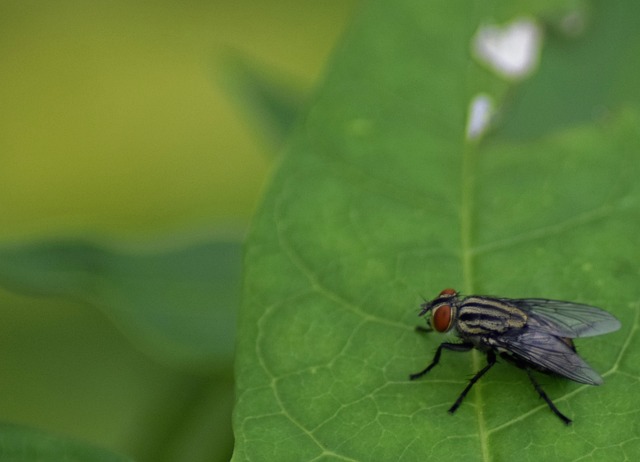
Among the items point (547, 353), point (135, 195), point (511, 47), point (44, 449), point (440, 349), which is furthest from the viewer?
point (135, 195)

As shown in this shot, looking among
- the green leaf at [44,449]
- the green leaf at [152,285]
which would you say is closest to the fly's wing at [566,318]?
the green leaf at [44,449]

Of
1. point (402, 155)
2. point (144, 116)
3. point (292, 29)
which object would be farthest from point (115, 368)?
point (292, 29)

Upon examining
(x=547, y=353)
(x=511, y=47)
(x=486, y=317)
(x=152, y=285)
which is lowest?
(x=152, y=285)

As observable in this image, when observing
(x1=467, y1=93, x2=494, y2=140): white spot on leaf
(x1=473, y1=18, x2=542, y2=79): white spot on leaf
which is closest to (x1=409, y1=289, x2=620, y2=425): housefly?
(x1=467, y1=93, x2=494, y2=140): white spot on leaf

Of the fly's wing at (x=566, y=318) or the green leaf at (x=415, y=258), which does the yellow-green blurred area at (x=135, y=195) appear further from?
the fly's wing at (x=566, y=318)

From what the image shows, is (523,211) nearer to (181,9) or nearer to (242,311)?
(242,311)

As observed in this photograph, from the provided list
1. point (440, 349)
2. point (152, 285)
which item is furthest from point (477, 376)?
point (152, 285)

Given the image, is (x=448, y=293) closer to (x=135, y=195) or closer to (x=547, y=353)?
(x=547, y=353)

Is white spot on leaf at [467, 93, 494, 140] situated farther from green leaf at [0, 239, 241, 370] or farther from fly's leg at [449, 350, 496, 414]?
green leaf at [0, 239, 241, 370]
